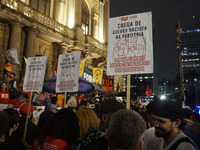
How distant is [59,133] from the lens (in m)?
2.37

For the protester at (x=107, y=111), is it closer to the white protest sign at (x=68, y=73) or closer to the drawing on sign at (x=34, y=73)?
the white protest sign at (x=68, y=73)

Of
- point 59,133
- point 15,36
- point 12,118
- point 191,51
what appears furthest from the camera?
point 191,51

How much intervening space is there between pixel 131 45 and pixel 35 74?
10.8ft

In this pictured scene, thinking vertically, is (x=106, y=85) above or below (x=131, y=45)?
below

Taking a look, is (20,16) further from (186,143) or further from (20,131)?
(186,143)

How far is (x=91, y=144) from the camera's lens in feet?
6.41

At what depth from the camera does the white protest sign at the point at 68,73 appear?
5731 mm

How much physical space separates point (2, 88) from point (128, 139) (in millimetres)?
6509

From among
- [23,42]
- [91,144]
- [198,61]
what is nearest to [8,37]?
[23,42]

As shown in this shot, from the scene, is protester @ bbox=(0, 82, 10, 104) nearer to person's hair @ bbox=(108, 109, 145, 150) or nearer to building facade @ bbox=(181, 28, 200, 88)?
person's hair @ bbox=(108, 109, 145, 150)

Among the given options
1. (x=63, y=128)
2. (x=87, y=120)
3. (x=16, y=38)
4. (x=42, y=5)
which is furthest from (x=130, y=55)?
(x=42, y=5)

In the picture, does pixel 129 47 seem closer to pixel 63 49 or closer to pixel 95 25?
pixel 63 49

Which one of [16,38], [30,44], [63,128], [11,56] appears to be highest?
[16,38]

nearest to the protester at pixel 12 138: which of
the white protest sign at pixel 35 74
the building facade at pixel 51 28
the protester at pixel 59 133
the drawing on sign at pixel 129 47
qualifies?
the protester at pixel 59 133
